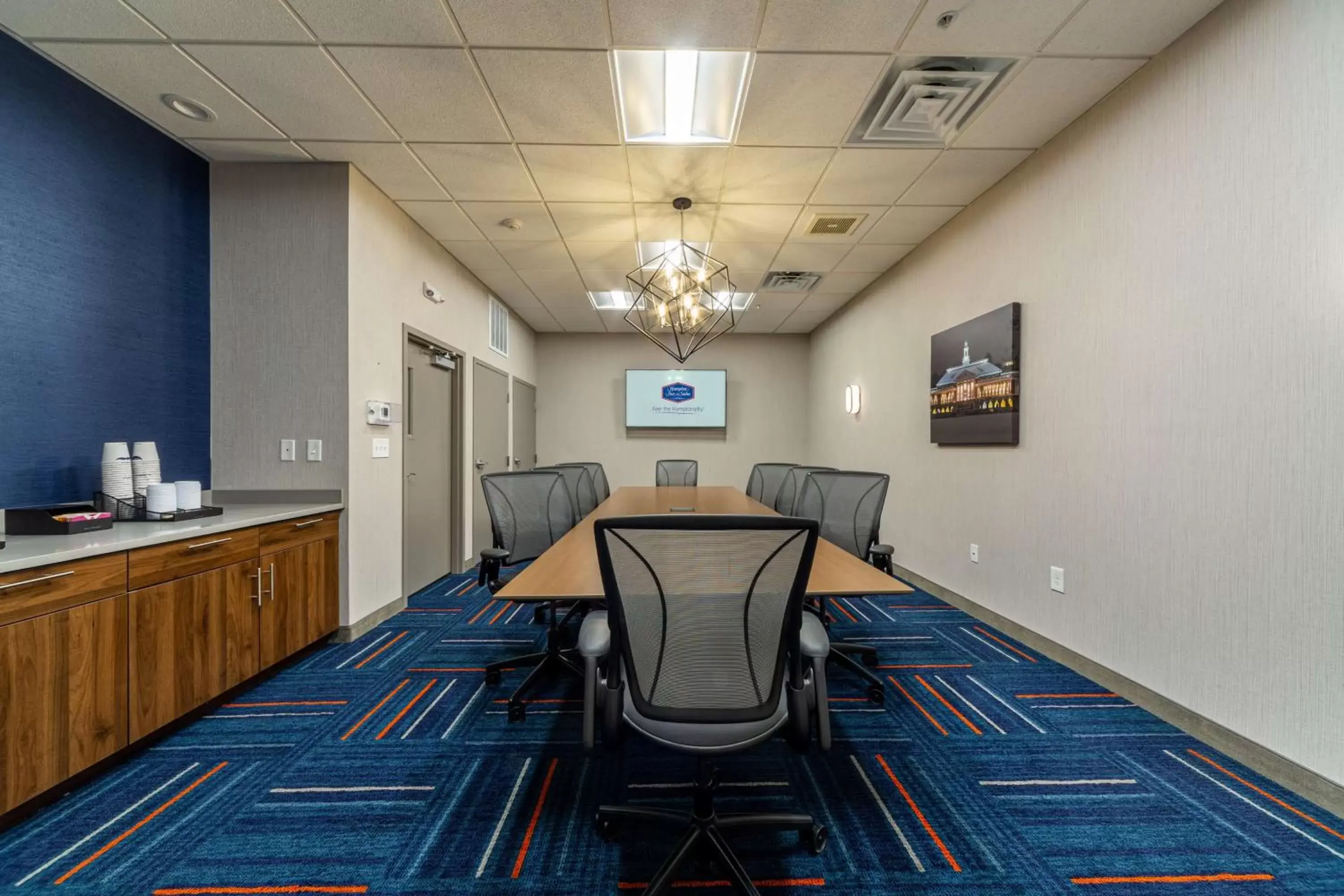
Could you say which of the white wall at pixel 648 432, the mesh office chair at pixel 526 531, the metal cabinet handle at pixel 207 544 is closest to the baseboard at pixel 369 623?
the metal cabinet handle at pixel 207 544

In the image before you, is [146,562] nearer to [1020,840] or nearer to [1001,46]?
[1020,840]

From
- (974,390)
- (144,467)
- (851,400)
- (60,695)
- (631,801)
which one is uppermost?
(851,400)

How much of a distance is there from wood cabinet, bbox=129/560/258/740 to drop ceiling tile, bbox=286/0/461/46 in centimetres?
219

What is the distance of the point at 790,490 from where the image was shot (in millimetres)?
3928

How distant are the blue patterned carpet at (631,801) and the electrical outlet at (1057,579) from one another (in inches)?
18.8

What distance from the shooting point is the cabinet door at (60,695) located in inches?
58.7

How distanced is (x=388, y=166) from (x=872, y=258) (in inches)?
144

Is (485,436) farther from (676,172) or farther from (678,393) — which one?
(676,172)

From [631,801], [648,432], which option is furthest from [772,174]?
[648,432]

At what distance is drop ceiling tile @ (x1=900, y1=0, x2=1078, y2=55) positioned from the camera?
1869 mm

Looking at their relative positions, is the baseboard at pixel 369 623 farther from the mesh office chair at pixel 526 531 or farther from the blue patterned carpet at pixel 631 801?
the mesh office chair at pixel 526 531

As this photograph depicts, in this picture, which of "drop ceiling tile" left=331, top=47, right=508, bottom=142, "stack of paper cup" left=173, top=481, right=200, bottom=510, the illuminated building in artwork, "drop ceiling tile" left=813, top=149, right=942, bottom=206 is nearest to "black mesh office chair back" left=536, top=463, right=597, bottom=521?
"stack of paper cup" left=173, top=481, right=200, bottom=510

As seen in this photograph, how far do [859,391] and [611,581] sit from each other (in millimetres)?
4846

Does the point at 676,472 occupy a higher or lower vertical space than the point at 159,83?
lower
